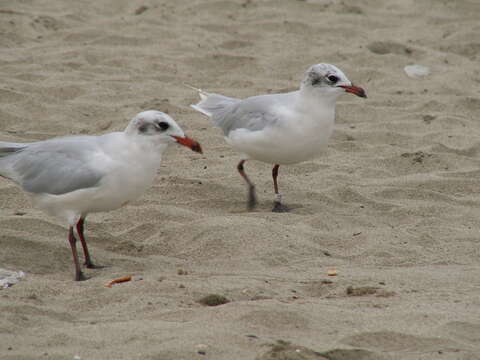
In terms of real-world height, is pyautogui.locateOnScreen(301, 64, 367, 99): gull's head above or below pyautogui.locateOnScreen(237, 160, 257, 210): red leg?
above

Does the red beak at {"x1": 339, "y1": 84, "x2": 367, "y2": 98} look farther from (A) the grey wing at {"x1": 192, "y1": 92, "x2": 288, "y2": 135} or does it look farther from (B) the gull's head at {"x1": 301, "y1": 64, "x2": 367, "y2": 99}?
(A) the grey wing at {"x1": 192, "y1": 92, "x2": 288, "y2": 135}

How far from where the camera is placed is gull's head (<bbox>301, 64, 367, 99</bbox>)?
19.1ft

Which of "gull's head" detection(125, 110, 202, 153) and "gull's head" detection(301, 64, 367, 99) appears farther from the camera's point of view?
"gull's head" detection(301, 64, 367, 99)

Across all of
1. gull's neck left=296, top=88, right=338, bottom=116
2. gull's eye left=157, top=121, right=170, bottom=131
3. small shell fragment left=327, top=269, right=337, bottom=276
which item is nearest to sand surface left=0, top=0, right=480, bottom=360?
small shell fragment left=327, top=269, right=337, bottom=276

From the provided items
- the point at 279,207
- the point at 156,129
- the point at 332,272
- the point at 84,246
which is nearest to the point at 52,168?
the point at 84,246

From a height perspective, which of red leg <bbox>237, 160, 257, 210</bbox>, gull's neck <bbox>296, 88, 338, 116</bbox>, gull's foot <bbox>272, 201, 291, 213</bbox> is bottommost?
gull's foot <bbox>272, 201, 291, 213</bbox>

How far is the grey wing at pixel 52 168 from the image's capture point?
4684 mm

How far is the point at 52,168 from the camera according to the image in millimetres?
4812

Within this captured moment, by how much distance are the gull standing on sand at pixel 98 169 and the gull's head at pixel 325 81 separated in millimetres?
1354

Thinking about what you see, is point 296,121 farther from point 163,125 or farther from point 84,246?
point 84,246

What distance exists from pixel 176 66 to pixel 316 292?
4524 millimetres

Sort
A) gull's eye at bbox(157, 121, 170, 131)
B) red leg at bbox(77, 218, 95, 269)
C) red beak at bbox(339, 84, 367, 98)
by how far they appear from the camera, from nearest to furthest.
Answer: gull's eye at bbox(157, 121, 170, 131), red leg at bbox(77, 218, 95, 269), red beak at bbox(339, 84, 367, 98)

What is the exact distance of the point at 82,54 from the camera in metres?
8.64

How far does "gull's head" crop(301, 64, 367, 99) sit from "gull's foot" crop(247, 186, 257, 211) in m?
0.75
